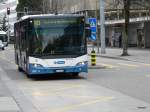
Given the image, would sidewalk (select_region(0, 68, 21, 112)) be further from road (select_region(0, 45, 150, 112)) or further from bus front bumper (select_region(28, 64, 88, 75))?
bus front bumper (select_region(28, 64, 88, 75))

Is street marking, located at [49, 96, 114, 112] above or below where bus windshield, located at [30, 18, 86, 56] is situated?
below

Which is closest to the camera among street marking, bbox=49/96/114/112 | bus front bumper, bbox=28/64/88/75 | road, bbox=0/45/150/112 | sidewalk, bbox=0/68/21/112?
sidewalk, bbox=0/68/21/112

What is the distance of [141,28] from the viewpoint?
72000 mm

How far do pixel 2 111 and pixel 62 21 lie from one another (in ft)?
33.7

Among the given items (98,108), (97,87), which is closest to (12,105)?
(98,108)

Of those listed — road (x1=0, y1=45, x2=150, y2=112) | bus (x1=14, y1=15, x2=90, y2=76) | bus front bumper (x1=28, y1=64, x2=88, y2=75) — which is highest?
bus (x1=14, y1=15, x2=90, y2=76)

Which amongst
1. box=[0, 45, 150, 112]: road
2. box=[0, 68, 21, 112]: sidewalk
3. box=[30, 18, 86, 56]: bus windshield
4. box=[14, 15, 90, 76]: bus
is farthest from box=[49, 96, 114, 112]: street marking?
box=[30, 18, 86, 56]: bus windshield

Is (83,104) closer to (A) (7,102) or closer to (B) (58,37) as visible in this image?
(A) (7,102)

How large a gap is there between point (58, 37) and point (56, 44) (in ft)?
1.21

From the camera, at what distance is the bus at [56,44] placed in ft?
71.9

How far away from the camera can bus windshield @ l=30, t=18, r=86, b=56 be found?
72.2 feet

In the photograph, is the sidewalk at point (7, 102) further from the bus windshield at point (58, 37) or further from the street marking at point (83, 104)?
the bus windshield at point (58, 37)

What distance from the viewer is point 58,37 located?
2225cm

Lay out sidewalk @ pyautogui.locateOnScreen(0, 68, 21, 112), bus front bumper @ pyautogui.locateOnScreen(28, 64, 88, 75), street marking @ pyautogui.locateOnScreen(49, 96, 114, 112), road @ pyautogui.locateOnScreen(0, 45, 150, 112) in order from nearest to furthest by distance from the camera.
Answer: sidewalk @ pyautogui.locateOnScreen(0, 68, 21, 112) → street marking @ pyautogui.locateOnScreen(49, 96, 114, 112) → road @ pyautogui.locateOnScreen(0, 45, 150, 112) → bus front bumper @ pyautogui.locateOnScreen(28, 64, 88, 75)
